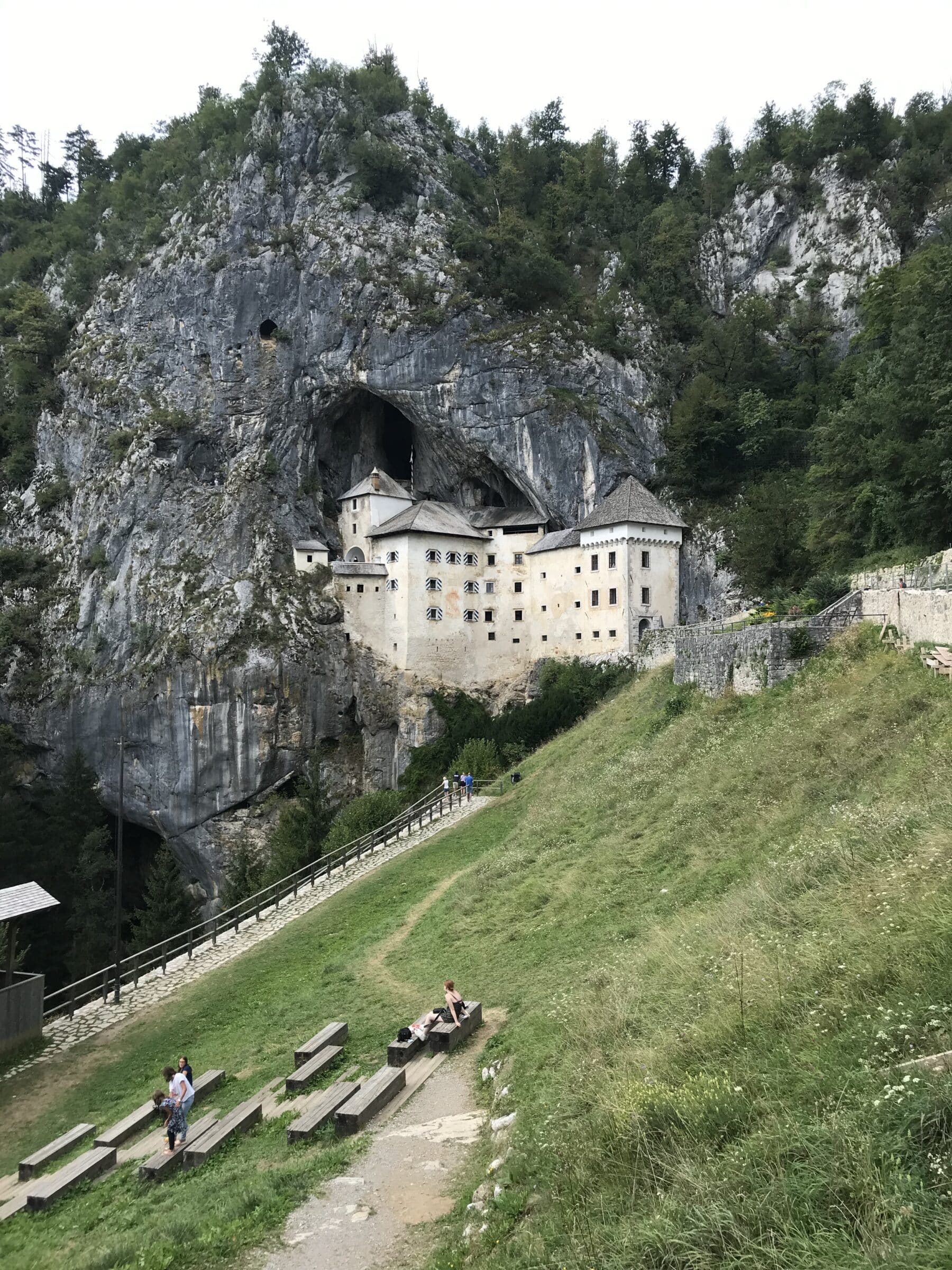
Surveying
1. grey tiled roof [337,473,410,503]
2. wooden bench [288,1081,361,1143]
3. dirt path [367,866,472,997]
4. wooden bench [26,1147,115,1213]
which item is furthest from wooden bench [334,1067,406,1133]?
grey tiled roof [337,473,410,503]

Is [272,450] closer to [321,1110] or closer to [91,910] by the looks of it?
[91,910]

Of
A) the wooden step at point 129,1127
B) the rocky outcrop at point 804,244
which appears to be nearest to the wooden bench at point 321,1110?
the wooden step at point 129,1127

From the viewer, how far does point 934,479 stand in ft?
91.5

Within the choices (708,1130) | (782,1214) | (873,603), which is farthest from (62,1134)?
(873,603)

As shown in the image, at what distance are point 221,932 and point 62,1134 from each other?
926 cm

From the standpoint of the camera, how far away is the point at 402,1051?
11242 millimetres

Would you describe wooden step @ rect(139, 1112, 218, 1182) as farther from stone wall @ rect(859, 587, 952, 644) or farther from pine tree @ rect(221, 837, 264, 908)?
pine tree @ rect(221, 837, 264, 908)

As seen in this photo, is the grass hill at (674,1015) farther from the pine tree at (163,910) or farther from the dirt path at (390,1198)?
the pine tree at (163,910)

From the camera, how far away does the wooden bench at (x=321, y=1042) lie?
1230cm

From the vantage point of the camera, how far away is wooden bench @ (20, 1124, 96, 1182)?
1177 cm

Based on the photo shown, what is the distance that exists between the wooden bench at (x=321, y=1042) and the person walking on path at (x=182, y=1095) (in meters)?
1.39

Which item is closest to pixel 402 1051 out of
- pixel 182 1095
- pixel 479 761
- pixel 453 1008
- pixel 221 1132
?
pixel 453 1008

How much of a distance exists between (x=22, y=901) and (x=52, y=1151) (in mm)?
5767

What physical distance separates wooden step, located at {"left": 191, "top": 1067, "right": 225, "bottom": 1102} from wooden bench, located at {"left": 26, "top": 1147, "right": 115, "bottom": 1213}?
1355mm
